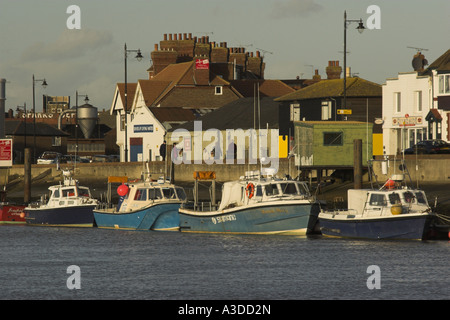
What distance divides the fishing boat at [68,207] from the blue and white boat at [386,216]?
52.3 feet

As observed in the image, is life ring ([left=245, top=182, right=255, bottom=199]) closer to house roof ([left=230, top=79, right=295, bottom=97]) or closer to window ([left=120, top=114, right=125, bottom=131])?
window ([left=120, top=114, right=125, bottom=131])

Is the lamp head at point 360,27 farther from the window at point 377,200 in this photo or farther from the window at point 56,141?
the window at point 56,141

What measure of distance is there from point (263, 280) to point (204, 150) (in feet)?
175

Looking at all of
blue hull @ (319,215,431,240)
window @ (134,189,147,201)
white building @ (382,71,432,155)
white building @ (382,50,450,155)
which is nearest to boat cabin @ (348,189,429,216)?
blue hull @ (319,215,431,240)

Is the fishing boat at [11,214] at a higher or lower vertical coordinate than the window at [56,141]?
lower

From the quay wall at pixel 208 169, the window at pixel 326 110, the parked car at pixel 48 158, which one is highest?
the window at pixel 326 110

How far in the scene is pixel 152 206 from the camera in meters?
53.0

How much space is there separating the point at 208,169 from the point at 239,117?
1750cm

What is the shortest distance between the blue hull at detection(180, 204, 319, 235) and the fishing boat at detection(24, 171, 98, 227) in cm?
925

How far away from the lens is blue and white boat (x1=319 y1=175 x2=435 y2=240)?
43312 millimetres

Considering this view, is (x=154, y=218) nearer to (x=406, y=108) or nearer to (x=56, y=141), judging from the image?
(x=406, y=108)

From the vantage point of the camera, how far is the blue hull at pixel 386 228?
43281 mm

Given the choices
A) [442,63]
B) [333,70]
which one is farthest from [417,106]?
[333,70]

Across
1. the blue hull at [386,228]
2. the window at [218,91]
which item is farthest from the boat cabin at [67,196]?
the window at [218,91]
